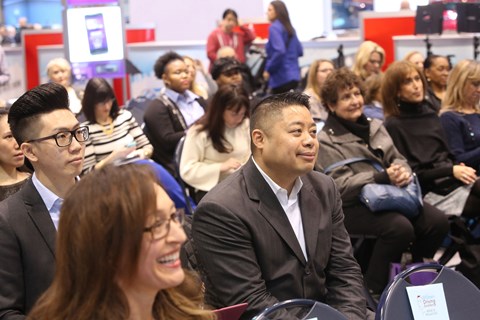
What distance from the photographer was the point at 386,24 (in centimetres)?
1153

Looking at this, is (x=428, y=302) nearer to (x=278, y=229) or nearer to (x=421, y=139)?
(x=278, y=229)

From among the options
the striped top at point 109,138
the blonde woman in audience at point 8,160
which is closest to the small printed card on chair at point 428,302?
the blonde woman in audience at point 8,160

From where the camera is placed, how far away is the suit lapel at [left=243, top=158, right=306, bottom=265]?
126 inches

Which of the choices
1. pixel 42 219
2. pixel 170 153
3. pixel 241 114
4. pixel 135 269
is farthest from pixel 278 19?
pixel 135 269

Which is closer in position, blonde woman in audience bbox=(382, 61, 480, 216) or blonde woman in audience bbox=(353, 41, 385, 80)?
blonde woman in audience bbox=(382, 61, 480, 216)

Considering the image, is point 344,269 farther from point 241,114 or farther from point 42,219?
point 241,114

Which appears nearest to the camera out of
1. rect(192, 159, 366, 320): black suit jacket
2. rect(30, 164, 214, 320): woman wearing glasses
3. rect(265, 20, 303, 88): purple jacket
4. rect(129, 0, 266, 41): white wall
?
rect(30, 164, 214, 320): woman wearing glasses

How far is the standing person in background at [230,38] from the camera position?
40.0 ft

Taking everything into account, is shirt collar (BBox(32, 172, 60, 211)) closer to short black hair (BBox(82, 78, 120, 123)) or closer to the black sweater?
the black sweater

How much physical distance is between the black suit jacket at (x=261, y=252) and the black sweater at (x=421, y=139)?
7.08 feet

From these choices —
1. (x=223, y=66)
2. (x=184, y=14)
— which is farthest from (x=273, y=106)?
(x=184, y=14)

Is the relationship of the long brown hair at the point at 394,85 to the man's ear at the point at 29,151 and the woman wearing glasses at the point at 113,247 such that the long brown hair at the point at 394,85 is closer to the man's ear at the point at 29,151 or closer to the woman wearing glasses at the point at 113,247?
the man's ear at the point at 29,151

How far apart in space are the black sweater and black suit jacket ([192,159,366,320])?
216 centimetres

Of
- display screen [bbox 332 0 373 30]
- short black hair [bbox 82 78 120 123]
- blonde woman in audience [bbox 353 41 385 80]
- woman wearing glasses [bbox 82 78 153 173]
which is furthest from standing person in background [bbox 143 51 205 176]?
display screen [bbox 332 0 373 30]
